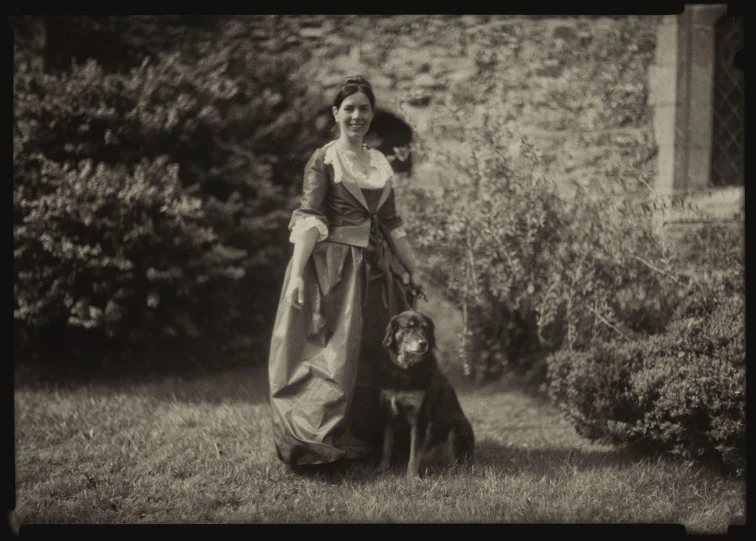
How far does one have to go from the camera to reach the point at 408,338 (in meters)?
3.61

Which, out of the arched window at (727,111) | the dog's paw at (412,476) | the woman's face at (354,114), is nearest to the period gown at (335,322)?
the woman's face at (354,114)

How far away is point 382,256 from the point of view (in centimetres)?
399

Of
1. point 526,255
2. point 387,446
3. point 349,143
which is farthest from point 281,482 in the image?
point 526,255

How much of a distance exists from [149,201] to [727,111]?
5.27m

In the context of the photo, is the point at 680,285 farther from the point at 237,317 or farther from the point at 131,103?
the point at 131,103

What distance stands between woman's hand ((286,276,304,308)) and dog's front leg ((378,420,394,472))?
2.76 ft

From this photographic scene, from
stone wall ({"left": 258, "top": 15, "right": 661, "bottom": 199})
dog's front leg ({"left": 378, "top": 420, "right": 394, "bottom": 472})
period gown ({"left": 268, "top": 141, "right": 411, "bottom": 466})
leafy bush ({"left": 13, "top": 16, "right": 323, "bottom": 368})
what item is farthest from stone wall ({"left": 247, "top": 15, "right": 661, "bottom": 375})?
dog's front leg ({"left": 378, "top": 420, "right": 394, "bottom": 472})

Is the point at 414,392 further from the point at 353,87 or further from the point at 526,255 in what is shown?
the point at 526,255

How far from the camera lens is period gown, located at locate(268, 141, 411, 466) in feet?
12.0

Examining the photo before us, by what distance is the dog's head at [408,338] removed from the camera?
3.59 meters

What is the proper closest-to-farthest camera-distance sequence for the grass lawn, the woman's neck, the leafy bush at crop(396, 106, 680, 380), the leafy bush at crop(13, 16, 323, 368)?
the grass lawn
the woman's neck
the leafy bush at crop(396, 106, 680, 380)
the leafy bush at crop(13, 16, 323, 368)

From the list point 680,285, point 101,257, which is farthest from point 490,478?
point 101,257

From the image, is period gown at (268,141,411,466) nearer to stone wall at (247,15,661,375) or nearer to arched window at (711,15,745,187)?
stone wall at (247,15,661,375)

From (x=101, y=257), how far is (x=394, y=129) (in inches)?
128
